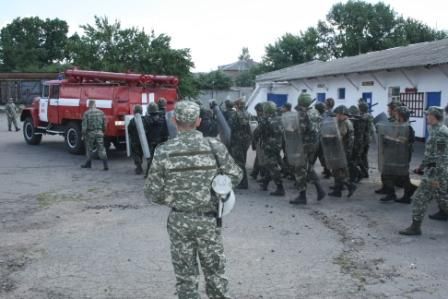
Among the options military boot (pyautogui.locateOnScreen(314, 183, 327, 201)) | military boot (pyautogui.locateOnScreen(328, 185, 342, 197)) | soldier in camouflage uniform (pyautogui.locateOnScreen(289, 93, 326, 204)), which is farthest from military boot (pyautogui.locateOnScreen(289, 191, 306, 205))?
military boot (pyautogui.locateOnScreen(328, 185, 342, 197))

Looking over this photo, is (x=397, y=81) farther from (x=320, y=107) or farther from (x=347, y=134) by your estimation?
(x=347, y=134)

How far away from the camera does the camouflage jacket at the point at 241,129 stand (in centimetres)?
988

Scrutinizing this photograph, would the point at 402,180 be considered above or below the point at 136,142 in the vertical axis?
below

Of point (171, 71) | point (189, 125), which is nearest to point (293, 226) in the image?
point (189, 125)

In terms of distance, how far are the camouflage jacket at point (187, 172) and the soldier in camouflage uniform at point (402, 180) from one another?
202 inches

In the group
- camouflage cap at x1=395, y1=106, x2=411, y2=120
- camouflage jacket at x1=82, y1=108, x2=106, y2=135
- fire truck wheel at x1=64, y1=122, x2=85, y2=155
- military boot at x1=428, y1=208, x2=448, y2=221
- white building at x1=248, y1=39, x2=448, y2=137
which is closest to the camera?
military boot at x1=428, y1=208, x2=448, y2=221

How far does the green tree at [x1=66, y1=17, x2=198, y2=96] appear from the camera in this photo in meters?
28.8

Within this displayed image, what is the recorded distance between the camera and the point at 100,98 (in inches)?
534

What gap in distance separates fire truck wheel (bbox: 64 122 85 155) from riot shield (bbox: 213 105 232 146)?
5808 millimetres

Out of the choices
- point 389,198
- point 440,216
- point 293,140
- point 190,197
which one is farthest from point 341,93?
point 190,197

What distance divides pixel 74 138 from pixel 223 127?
6.49 meters

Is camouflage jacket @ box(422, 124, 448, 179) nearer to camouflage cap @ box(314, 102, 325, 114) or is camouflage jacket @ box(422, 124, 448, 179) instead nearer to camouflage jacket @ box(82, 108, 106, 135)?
camouflage cap @ box(314, 102, 325, 114)

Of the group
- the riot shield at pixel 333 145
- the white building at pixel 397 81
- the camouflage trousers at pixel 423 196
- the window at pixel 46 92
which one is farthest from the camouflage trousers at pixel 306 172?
the window at pixel 46 92

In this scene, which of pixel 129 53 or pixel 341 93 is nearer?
pixel 341 93
